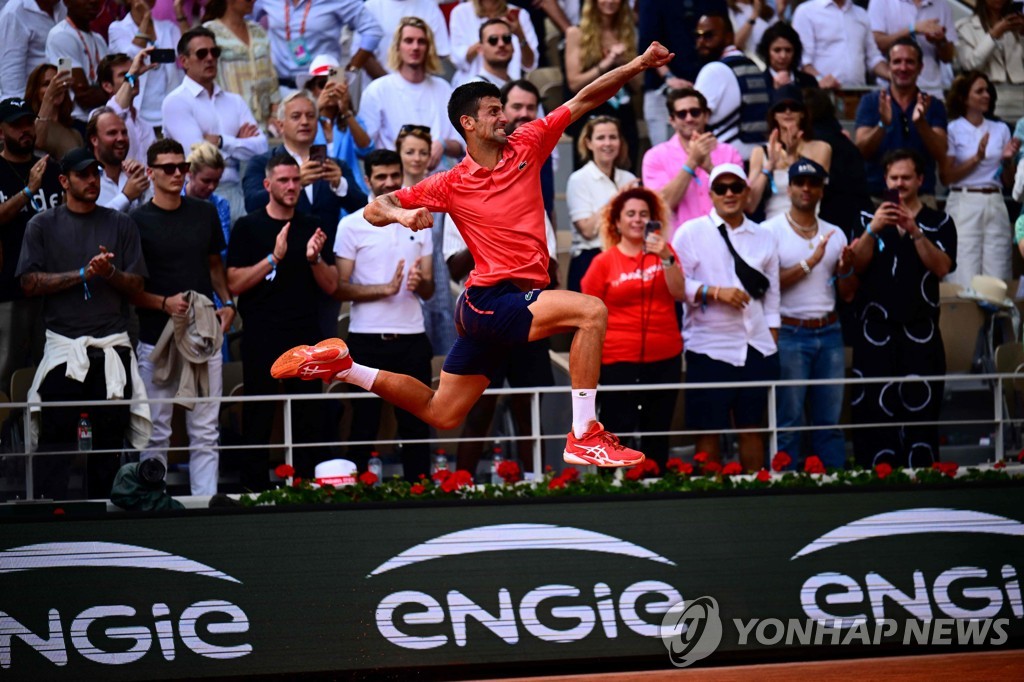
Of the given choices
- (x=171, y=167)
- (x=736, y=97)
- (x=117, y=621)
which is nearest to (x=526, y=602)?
(x=117, y=621)

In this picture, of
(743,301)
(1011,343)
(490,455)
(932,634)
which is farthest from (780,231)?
(932,634)

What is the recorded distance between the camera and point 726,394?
10.6 m

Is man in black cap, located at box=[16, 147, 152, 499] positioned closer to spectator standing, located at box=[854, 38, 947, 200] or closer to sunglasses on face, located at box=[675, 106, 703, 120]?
sunglasses on face, located at box=[675, 106, 703, 120]

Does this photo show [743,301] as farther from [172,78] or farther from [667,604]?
[172,78]

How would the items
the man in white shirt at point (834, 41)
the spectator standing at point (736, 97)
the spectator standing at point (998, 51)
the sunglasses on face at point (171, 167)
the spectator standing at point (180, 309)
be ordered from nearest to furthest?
the spectator standing at point (180, 309) < the sunglasses on face at point (171, 167) < the spectator standing at point (736, 97) < the man in white shirt at point (834, 41) < the spectator standing at point (998, 51)

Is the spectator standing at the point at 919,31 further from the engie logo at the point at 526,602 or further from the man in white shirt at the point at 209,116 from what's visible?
the engie logo at the point at 526,602

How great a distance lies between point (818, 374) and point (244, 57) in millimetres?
5681

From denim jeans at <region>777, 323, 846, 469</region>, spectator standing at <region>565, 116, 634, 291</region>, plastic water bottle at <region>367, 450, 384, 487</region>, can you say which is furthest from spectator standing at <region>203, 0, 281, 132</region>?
denim jeans at <region>777, 323, 846, 469</region>

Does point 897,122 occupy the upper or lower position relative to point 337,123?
upper

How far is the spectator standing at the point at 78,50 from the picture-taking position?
11.9 metres

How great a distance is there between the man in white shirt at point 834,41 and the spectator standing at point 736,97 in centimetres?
186

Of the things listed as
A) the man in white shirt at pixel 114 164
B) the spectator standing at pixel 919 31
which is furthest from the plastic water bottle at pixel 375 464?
the spectator standing at pixel 919 31

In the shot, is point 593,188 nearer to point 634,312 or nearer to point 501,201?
point 634,312

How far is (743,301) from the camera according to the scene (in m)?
10.5
